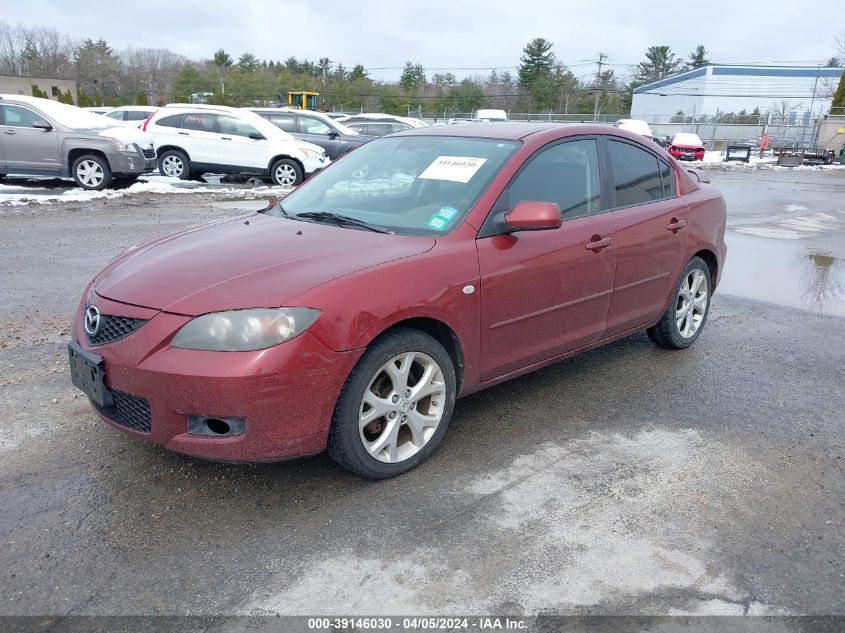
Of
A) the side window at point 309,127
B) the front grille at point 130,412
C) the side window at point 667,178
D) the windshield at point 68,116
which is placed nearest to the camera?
the front grille at point 130,412

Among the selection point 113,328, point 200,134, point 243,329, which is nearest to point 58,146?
point 200,134

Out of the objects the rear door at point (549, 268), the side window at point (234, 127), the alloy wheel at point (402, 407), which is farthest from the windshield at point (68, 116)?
the alloy wheel at point (402, 407)

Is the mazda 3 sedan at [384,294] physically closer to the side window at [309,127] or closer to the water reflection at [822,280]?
the water reflection at [822,280]

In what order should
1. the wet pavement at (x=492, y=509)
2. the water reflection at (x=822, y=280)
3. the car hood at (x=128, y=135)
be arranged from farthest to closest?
the car hood at (x=128, y=135) < the water reflection at (x=822, y=280) < the wet pavement at (x=492, y=509)

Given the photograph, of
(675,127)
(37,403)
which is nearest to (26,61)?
(675,127)

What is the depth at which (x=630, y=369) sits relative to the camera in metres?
5.01

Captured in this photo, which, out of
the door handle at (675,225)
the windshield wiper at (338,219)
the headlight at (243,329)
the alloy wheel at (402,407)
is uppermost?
the windshield wiper at (338,219)

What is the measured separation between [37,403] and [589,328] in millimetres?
3271

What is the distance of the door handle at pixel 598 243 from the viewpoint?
4.20 meters

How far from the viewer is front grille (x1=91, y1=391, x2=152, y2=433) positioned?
304cm

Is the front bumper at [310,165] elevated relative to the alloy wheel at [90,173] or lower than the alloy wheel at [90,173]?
elevated

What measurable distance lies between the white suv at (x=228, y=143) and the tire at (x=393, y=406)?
12.9 metres

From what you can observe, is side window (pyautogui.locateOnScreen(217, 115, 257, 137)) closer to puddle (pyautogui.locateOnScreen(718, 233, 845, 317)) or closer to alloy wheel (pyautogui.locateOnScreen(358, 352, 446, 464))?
puddle (pyautogui.locateOnScreen(718, 233, 845, 317))

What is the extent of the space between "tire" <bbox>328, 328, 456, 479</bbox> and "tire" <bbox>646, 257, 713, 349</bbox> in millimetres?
2335
